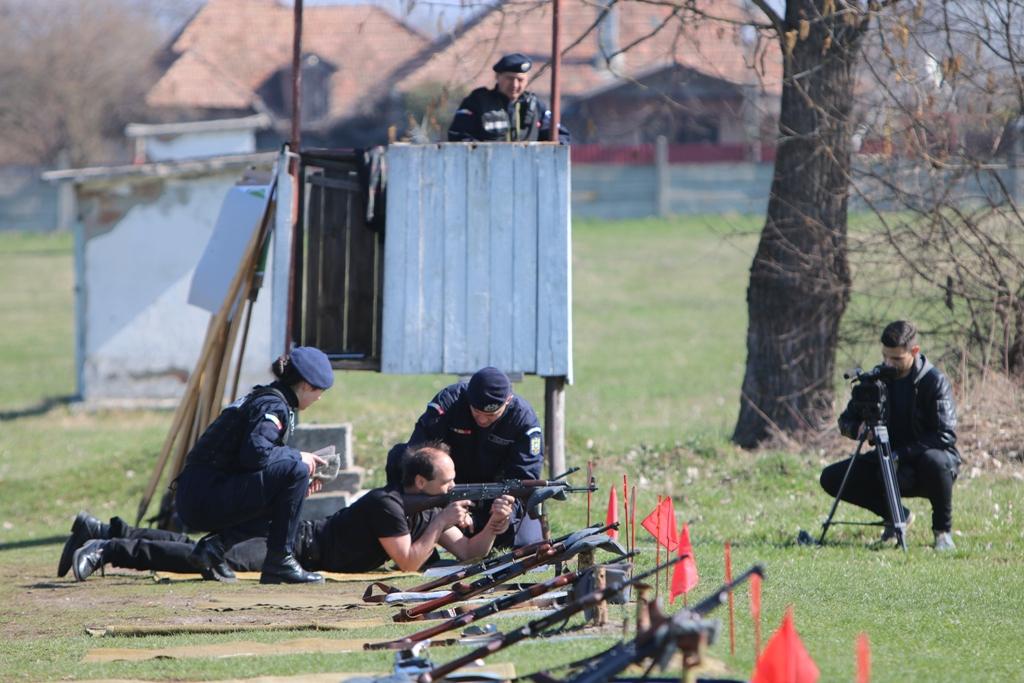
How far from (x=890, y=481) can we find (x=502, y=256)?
10.6 ft

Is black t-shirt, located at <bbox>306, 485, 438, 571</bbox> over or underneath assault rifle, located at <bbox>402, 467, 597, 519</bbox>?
underneath

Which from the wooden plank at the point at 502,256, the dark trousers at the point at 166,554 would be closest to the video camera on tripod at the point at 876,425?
the wooden plank at the point at 502,256

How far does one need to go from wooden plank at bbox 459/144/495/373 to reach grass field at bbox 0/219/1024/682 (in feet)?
4.58

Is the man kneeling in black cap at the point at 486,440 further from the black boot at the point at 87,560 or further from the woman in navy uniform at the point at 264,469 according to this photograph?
the black boot at the point at 87,560

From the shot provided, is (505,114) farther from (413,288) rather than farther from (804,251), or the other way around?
(804,251)

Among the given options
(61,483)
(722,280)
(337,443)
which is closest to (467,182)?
(337,443)

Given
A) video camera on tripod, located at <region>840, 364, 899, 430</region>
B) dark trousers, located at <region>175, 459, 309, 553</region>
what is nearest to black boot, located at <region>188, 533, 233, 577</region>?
dark trousers, located at <region>175, 459, 309, 553</region>

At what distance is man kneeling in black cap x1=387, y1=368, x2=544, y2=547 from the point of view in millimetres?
8617

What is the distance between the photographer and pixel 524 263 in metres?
10.5

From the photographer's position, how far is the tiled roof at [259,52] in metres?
52.2

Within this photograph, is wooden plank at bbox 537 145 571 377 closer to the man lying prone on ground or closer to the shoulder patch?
the man lying prone on ground

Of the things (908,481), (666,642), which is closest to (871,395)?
(908,481)

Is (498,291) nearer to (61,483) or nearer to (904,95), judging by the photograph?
(904,95)

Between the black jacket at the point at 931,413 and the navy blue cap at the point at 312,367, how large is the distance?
3.62 meters
